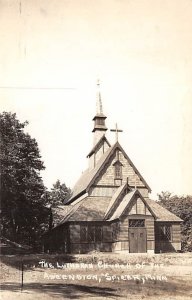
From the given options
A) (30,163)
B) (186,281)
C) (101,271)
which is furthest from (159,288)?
(30,163)

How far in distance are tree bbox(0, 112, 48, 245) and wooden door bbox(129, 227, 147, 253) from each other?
864 centimetres

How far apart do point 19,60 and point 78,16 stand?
330 cm

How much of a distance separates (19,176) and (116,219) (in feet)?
26.7

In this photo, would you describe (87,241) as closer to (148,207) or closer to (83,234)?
(83,234)

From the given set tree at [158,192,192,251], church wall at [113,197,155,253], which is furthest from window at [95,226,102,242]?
tree at [158,192,192,251]

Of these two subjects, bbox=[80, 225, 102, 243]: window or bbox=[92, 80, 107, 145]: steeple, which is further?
bbox=[92, 80, 107, 145]: steeple

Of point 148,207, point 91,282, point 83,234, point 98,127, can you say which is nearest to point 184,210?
point 98,127

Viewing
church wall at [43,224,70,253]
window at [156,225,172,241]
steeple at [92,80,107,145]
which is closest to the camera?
church wall at [43,224,70,253]

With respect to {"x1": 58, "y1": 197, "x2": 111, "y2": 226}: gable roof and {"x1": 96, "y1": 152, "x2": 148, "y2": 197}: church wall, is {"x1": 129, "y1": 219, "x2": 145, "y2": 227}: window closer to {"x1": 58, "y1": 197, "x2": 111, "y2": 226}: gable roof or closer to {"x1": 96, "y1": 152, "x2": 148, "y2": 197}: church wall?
{"x1": 58, "y1": 197, "x2": 111, "y2": 226}: gable roof

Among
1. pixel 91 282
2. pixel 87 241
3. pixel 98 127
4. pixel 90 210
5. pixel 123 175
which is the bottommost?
pixel 91 282

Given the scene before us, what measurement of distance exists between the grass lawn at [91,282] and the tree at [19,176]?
19.4 feet

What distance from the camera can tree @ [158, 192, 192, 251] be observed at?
152 ft

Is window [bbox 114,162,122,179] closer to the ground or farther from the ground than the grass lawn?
farther from the ground

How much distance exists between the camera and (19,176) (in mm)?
30547
